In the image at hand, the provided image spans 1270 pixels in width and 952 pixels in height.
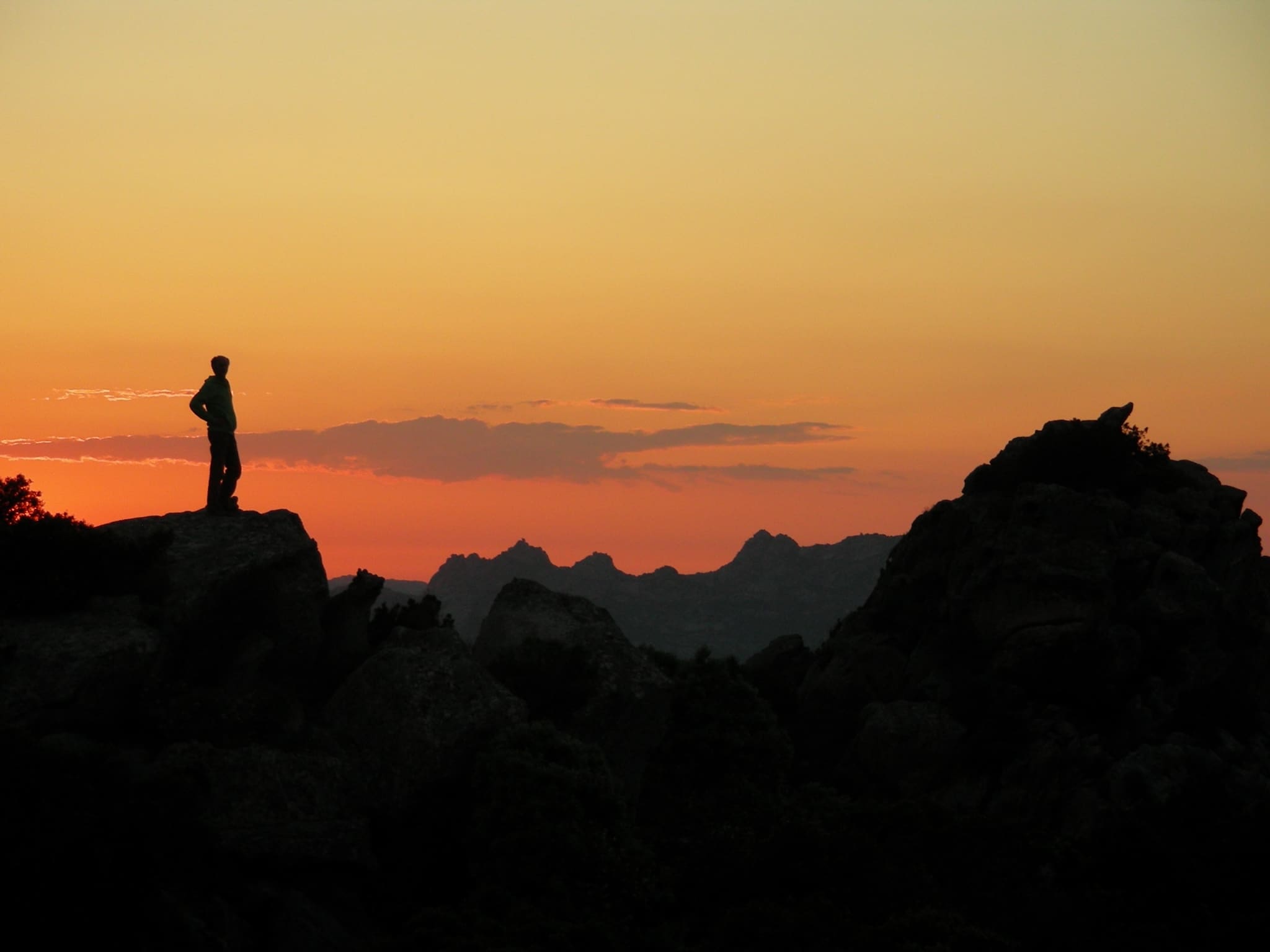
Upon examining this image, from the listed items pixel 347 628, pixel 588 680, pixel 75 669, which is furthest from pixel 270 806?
pixel 588 680

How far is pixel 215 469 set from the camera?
39.3 m

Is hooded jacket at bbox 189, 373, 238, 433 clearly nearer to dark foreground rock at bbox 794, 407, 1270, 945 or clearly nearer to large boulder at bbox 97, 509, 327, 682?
large boulder at bbox 97, 509, 327, 682

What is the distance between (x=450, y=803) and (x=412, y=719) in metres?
2.31

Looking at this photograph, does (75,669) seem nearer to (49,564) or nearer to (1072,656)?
(49,564)

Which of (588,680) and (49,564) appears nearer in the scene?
(49,564)

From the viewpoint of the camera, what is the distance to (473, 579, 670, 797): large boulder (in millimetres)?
41250

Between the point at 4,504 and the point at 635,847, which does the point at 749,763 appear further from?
the point at 4,504

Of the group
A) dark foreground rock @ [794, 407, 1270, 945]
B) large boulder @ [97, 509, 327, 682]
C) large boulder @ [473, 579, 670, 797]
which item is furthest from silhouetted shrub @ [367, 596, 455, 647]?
dark foreground rock @ [794, 407, 1270, 945]

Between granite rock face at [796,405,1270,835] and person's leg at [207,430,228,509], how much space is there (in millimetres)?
32429

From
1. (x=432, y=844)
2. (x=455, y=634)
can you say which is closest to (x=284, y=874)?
(x=432, y=844)

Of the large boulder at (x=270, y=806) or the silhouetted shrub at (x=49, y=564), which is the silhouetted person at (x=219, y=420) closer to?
the silhouetted shrub at (x=49, y=564)

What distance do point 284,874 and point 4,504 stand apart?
19.7m

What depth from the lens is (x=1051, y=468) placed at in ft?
235

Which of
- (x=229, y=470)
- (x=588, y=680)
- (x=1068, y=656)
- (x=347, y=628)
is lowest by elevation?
(x=1068, y=656)
